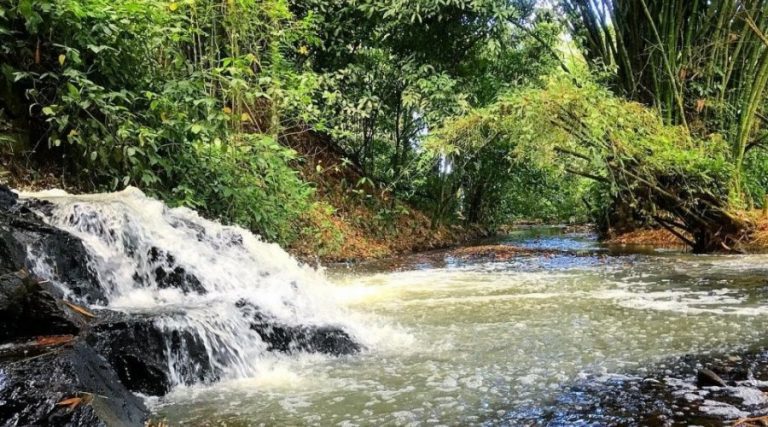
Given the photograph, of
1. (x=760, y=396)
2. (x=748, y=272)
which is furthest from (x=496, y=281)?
(x=760, y=396)

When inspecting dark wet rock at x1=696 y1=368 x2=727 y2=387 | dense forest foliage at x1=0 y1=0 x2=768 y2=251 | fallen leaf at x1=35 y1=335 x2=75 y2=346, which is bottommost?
dark wet rock at x1=696 y1=368 x2=727 y2=387

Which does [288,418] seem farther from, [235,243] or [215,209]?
[215,209]

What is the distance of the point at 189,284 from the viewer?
16.1 feet

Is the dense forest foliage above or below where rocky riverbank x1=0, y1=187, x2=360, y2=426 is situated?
above

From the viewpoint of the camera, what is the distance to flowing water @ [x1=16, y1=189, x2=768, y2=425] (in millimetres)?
3002

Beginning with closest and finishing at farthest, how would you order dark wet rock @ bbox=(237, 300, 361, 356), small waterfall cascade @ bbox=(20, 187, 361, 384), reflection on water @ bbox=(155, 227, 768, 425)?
reflection on water @ bbox=(155, 227, 768, 425), small waterfall cascade @ bbox=(20, 187, 361, 384), dark wet rock @ bbox=(237, 300, 361, 356)

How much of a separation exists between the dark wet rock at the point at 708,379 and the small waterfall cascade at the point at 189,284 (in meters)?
2.26

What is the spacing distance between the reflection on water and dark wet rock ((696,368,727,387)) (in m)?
0.35

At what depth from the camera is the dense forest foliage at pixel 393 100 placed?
6121 millimetres

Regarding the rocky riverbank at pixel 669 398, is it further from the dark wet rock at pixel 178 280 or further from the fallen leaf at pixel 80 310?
the dark wet rock at pixel 178 280

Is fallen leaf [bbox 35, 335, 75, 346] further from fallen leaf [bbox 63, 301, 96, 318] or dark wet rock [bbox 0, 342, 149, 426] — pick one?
fallen leaf [bbox 63, 301, 96, 318]

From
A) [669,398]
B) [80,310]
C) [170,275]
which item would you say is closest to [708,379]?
[669,398]

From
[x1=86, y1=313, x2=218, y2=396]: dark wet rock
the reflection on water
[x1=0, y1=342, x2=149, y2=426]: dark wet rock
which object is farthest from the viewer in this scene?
[x1=86, y1=313, x2=218, y2=396]: dark wet rock

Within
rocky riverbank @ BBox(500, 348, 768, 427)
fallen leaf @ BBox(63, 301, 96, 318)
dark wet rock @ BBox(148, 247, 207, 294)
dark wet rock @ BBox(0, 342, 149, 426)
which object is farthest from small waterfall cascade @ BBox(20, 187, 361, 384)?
rocky riverbank @ BBox(500, 348, 768, 427)
